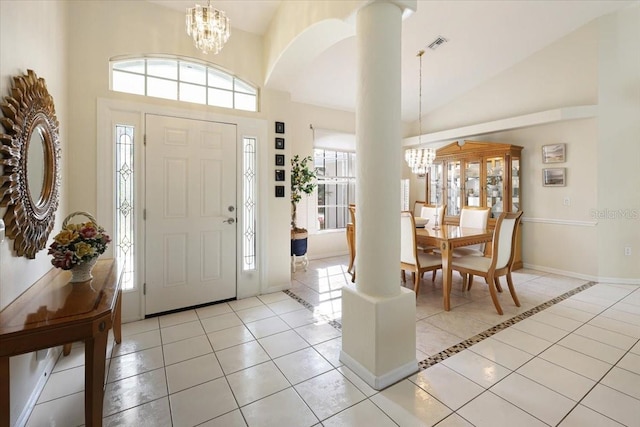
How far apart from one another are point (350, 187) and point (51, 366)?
4.96m

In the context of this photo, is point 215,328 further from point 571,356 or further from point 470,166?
point 470,166

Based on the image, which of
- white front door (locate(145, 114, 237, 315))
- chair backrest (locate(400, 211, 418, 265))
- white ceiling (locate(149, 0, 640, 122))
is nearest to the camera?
white front door (locate(145, 114, 237, 315))

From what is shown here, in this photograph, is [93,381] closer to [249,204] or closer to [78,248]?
[78,248]

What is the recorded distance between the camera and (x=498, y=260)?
3.09m

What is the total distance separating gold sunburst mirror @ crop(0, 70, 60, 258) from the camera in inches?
59.0

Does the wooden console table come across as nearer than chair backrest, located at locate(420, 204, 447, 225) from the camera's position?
Yes

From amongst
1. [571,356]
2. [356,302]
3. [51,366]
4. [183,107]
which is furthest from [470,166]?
[51,366]

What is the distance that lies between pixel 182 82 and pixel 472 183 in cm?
470

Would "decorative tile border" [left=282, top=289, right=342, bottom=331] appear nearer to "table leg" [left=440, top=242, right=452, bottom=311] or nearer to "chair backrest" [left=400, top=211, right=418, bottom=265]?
"chair backrest" [left=400, top=211, right=418, bottom=265]

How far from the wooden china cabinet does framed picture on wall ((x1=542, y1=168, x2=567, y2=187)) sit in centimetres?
34

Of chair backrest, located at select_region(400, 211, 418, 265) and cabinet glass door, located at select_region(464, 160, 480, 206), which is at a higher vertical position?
cabinet glass door, located at select_region(464, 160, 480, 206)

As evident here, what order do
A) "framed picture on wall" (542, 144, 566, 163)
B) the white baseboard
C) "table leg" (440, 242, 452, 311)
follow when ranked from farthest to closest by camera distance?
"framed picture on wall" (542, 144, 566, 163) < the white baseboard < "table leg" (440, 242, 452, 311)

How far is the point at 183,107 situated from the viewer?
305 cm

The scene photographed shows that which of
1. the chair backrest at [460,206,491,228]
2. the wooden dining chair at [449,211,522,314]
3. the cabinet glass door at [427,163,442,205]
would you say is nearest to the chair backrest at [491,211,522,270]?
the wooden dining chair at [449,211,522,314]
